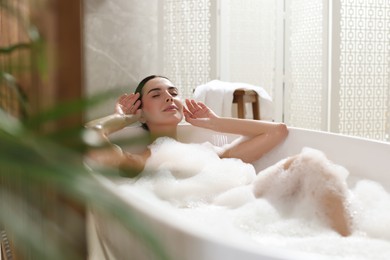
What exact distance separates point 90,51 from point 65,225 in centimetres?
389

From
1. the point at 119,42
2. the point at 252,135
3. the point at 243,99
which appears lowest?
the point at 252,135

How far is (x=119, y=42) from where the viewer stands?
445 centimetres

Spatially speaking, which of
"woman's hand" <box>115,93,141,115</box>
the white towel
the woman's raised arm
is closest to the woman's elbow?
the woman's raised arm

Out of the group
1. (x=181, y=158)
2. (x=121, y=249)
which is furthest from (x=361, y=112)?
(x=121, y=249)

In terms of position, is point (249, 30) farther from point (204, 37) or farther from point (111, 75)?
point (111, 75)

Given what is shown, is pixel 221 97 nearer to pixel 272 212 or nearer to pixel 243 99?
pixel 243 99

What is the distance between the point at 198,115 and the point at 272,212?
1.00m

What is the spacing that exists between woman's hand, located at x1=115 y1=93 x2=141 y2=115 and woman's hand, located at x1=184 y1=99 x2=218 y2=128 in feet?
1.03

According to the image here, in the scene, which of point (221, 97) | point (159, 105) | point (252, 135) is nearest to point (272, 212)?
point (252, 135)

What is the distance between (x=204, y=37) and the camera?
443cm

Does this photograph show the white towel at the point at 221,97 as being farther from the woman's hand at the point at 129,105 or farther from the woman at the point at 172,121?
the woman's hand at the point at 129,105

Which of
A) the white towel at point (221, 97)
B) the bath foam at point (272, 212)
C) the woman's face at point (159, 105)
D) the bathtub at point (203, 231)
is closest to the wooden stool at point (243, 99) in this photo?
the white towel at point (221, 97)

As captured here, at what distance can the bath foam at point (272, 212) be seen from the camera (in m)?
1.69

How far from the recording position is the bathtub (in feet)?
3.44
